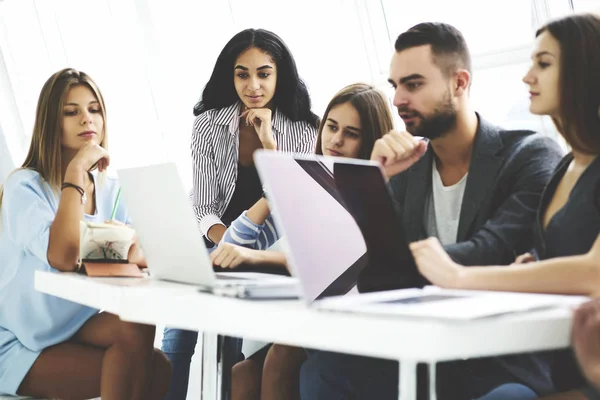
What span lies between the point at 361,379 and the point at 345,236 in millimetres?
516

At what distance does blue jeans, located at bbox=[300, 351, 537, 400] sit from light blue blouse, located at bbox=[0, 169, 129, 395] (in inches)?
29.7

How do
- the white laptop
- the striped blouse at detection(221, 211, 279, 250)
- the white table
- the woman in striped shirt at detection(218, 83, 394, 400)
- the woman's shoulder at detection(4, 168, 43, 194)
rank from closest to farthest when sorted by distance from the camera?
the white table, the white laptop, the woman in striped shirt at detection(218, 83, 394, 400), the woman's shoulder at detection(4, 168, 43, 194), the striped blouse at detection(221, 211, 279, 250)

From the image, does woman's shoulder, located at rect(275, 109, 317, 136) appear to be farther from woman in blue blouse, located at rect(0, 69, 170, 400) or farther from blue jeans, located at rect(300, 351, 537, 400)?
blue jeans, located at rect(300, 351, 537, 400)

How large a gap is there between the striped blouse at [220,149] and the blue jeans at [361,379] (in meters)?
1.17

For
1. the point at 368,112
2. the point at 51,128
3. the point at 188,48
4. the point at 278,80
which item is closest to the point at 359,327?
the point at 368,112

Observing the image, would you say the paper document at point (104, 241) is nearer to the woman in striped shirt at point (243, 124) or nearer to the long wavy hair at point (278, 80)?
the woman in striped shirt at point (243, 124)

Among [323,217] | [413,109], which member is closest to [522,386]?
[323,217]

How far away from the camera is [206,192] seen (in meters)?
2.96

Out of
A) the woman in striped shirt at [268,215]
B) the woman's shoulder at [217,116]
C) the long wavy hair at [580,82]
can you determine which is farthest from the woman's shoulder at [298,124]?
Result: the long wavy hair at [580,82]

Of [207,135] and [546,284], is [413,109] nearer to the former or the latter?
[546,284]

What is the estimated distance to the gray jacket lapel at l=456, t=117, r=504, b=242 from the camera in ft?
6.01

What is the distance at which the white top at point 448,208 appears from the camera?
1.93m

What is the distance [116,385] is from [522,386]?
990 mm

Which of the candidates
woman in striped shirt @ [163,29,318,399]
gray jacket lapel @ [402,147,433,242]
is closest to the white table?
gray jacket lapel @ [402,147,433,242]
